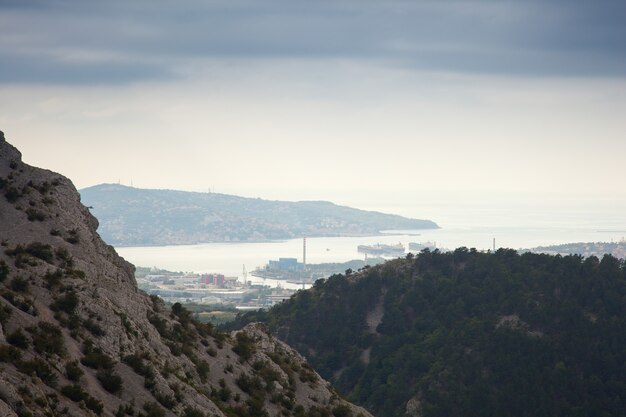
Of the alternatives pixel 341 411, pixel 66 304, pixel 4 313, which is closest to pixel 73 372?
pixel 4 313

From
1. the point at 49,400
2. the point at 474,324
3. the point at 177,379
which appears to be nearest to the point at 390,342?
the point at 474,324

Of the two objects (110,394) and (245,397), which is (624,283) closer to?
(245,397)

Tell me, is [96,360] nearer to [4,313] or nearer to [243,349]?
[4,313]

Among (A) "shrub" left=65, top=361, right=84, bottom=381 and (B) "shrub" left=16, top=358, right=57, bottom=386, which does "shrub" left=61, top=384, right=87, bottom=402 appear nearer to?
(B) "shrub" left=16, top=358, right=57, bottom=386

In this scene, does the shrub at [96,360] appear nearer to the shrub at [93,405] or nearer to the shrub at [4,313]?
the shrub at [4,313]

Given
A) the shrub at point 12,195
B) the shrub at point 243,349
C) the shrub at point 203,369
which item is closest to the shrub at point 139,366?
the shrub at point 203,369
